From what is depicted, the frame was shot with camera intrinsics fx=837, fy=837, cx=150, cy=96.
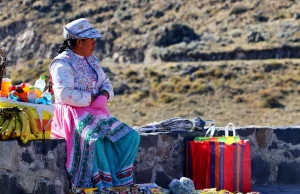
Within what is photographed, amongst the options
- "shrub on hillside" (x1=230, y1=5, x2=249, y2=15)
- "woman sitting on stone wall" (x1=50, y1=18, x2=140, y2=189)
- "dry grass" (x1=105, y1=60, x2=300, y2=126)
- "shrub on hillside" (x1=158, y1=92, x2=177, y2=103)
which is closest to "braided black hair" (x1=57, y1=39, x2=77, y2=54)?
"woman sitting on stone wall" (x1=50, y1=18, x2=140, y2=189)

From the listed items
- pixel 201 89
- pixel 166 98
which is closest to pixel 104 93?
pixel 166 98

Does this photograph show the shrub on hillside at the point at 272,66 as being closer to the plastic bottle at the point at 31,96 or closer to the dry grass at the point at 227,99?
the dry grass at the point at 227,99

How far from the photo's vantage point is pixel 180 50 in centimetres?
3962

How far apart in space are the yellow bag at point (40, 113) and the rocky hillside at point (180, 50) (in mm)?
23390

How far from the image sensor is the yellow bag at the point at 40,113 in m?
5.92

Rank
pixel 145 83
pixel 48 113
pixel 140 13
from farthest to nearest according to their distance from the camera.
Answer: pixel 140 13 < pixel 145 83 < pixel 48 113

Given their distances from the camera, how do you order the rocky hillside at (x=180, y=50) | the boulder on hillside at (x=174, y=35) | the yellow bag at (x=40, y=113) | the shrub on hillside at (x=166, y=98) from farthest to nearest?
1. the boulder on hillside at (x=174, y=35)
2. the shrub on hillside at (x=166, y=98)
3. the rocky hillside at (x=180, y=50)
4. the yellow bag at (x=40, y=113)

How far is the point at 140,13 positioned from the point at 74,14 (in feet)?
11.9

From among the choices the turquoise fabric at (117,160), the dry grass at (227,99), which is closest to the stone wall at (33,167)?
the turquoise fabric at (117,160)

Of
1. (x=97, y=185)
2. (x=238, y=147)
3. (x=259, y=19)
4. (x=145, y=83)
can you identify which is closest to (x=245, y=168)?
(x=238, y=147)

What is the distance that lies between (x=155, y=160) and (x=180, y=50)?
32668 millimetres

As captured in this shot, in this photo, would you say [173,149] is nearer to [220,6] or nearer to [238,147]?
[238,147]

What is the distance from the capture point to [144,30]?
43562mm

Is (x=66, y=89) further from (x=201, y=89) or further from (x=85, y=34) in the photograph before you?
(x=201, y=89)
